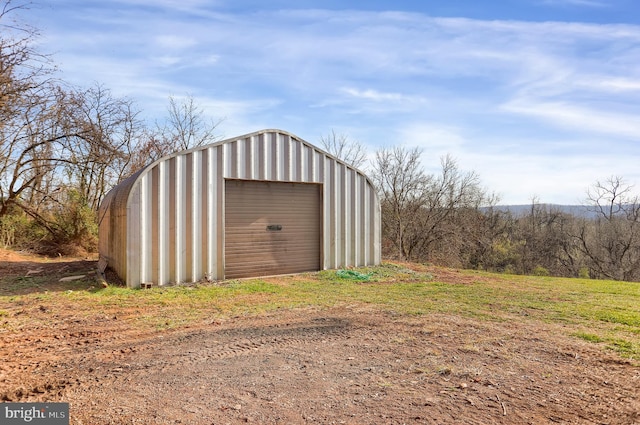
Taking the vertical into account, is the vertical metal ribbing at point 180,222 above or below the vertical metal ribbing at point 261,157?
below

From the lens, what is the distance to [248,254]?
10188mm

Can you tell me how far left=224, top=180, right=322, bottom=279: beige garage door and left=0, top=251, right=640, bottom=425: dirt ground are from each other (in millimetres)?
4437

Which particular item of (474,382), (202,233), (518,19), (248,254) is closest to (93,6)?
(202,233)

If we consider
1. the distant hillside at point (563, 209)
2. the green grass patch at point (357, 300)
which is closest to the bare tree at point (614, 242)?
the distant hillside at point (563, 209)

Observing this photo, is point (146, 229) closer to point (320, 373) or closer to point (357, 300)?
point (357, 300)

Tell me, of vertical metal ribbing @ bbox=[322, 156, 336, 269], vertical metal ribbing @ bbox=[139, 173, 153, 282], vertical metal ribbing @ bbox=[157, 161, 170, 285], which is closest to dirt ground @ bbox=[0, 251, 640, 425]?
vertical metal ribbing @ bbox=[139, 173, 153, 282]

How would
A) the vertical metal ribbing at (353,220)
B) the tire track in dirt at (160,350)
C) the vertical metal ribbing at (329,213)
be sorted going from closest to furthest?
the tire track in dirt at (160,350)
the vertical metal ribbing at (329,213)
the vertical metal ribbing at (353,220)

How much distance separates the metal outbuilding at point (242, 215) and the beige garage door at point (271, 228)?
3 cm

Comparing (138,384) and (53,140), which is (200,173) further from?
(53,140)

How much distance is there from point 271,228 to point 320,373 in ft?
23.2

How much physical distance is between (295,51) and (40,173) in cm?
1351

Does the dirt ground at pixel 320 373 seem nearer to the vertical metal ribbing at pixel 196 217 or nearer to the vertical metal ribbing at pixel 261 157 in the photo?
the vertical metal ribbing at pixel 196 217

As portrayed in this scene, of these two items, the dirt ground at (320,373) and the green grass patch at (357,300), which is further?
the green grass patch at (357,300)

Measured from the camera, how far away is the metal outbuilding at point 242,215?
8.65 metres
